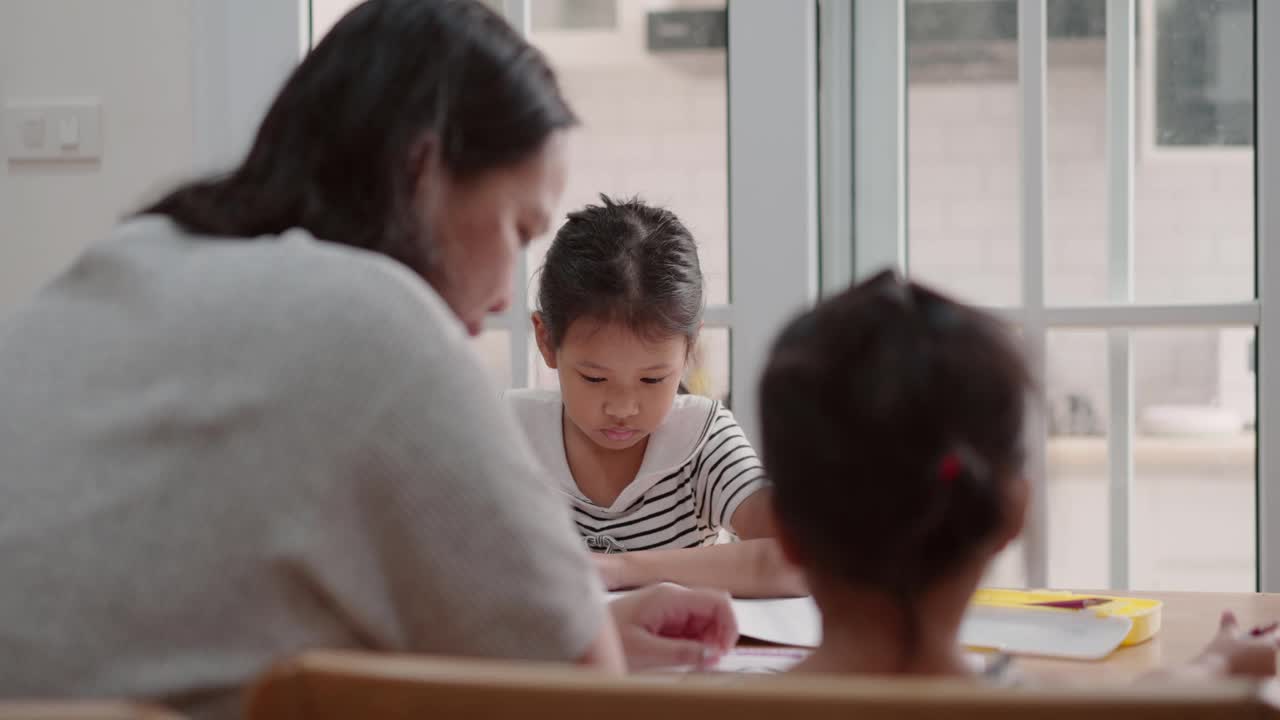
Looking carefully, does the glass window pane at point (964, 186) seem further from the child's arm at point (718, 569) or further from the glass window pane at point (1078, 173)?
→ the child's arm at point (718, 569)

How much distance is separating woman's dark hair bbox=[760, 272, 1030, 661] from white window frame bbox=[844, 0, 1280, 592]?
121 cm

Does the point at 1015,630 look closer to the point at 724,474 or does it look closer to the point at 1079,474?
the point at 724,474

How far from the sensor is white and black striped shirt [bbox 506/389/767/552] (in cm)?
167

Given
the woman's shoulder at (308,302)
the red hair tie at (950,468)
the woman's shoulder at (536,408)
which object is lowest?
the woman's shoulder at (536,408)

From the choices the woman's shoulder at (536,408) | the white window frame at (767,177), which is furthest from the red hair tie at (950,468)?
the white window frame at (767,177)

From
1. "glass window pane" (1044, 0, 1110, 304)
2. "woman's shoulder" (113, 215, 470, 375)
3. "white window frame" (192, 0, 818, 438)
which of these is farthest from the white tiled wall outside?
"woman's shoulder" (113, 215, 470, 375)

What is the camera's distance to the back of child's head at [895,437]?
2.27 feet

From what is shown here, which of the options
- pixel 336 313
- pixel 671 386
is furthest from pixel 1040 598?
pixel 336 313

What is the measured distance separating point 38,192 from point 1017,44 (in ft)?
5.67

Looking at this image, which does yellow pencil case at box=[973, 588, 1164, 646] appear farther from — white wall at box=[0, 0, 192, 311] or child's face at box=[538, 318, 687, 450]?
white wall at box=[0, 0, 192, 311]

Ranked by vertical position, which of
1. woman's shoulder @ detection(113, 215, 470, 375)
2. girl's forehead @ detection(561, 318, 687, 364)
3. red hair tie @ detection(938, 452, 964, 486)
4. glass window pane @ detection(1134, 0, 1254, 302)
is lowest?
red hair tie @ detection(938, 452, 964, 486)

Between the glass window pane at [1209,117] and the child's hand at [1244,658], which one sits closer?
the child's hand at [1244,658]

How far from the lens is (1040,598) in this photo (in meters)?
1.25

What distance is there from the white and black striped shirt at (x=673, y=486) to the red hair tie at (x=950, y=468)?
3.18ft
